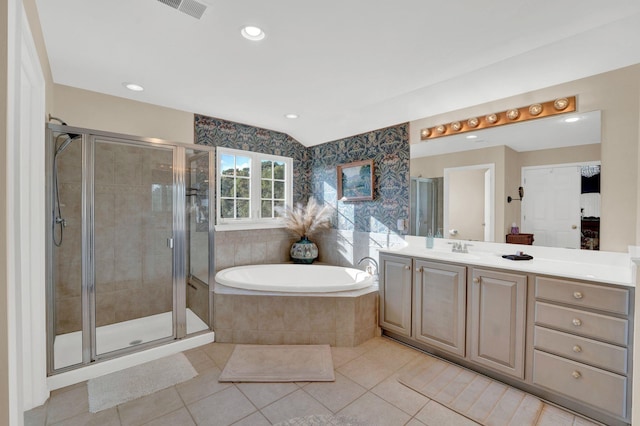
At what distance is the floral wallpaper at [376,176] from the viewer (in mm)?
3396

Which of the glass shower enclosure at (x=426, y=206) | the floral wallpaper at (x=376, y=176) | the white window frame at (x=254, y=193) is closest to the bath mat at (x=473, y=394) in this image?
the glass shower enclosure at (x=426, y=206)

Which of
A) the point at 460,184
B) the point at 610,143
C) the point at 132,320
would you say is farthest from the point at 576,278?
the point at 132,320

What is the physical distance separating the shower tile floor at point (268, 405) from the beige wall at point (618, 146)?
1286 millimetres

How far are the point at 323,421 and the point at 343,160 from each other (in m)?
3.02

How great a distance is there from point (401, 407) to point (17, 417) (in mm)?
1973

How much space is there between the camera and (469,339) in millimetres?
2330

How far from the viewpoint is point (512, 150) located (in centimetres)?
259

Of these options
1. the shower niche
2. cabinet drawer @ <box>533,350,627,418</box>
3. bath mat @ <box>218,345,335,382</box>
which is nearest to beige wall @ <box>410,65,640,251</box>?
cabinet drawer @ <box>533,350,627,418</box>

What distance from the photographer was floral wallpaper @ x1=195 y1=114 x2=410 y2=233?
344cm

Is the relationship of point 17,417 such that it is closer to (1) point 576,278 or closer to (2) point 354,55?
(2) point 354,55

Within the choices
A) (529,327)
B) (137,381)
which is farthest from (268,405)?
(529,327)

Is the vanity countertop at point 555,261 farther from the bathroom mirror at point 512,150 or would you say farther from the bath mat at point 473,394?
the bath mat at point 473,394

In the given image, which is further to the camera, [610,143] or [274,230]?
[274,230]

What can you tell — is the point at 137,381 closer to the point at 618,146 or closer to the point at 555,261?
the point at 555,261
